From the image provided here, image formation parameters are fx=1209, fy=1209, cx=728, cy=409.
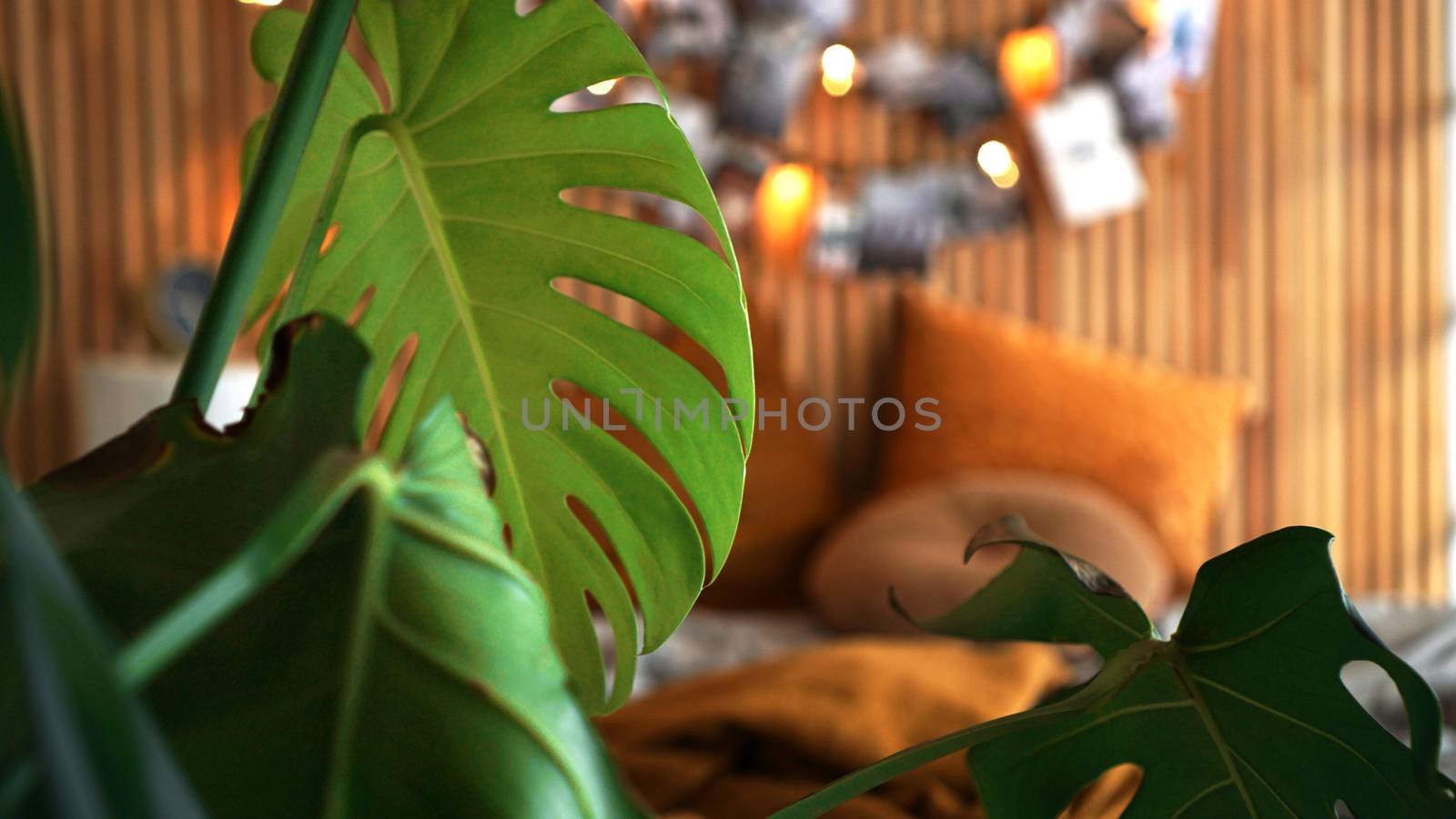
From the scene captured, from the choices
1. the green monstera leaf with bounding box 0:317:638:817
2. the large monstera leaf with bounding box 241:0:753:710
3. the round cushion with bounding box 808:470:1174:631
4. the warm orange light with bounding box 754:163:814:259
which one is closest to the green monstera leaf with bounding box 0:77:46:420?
the green monstera leaf with bounding box 0:317:638:817

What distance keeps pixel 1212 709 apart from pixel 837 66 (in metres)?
2.59

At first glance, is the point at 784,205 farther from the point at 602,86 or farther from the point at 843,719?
the point at 843,719

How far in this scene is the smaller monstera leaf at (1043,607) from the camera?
1.36 feet

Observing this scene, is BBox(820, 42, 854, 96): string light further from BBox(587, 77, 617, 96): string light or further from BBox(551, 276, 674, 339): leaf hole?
BBox(551, 276, 674, 339): leaf hole

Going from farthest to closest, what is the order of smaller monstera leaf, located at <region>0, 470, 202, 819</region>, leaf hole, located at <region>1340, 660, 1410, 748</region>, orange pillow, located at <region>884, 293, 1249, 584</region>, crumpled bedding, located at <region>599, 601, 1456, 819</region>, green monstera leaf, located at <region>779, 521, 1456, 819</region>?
orange pillow, located at <region>884, 293, 1249, 584</region> → leaf hole, located at <region>1340, 660, 1410, 748</region> → crumpled bedding, located at <region>599, 601, 1456, 819</region> → green monstera leaf, located at <region>779, 521, 1456, 819</region> → smaller monstera leaf, located at <region>0, 470, 202, 819</region>

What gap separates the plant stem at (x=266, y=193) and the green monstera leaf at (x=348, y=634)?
5.1 inches

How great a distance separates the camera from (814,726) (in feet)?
3.79

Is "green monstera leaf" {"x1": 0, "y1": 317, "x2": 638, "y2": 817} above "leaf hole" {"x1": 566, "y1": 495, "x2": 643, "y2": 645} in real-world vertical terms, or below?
above

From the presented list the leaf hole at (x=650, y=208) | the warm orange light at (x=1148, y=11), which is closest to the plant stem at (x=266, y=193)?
the leaf hole at (x=650, y=208)

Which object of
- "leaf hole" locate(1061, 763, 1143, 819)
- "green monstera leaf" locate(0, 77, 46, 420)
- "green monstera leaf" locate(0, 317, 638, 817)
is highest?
"green monstera leaf" locate(0, 77, 46, 420)

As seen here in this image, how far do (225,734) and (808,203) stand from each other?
104 inches

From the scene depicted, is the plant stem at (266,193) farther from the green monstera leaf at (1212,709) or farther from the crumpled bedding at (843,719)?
the crumpled bedding at (843,719)

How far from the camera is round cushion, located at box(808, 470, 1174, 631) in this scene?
1937 mm

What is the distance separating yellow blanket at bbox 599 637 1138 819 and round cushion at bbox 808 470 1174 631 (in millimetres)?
525
